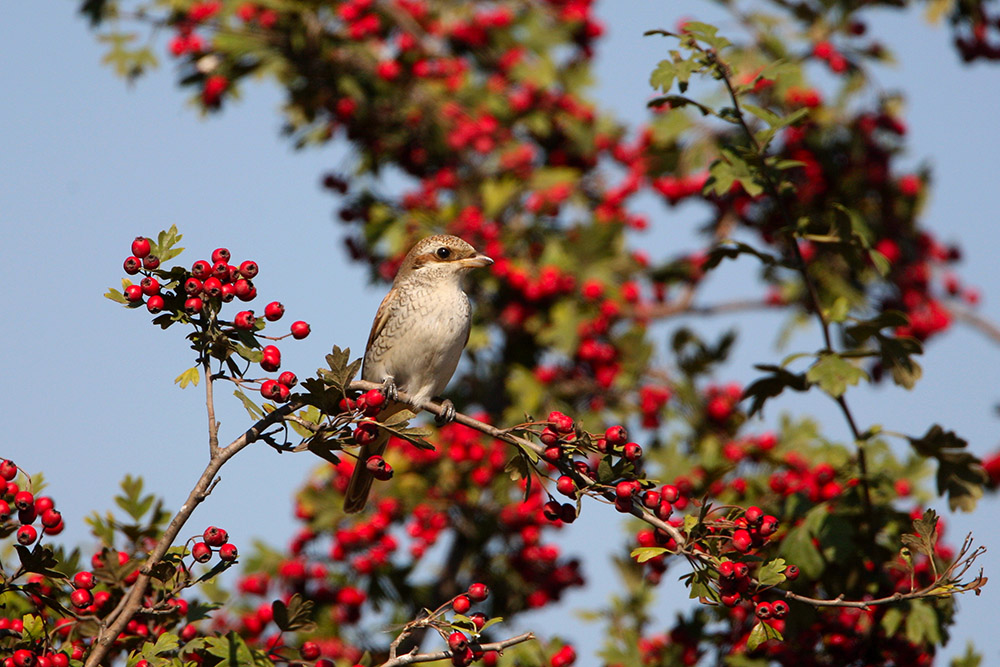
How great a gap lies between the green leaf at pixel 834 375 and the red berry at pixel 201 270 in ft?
7.34

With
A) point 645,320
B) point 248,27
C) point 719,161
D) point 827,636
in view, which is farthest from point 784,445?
point 248,27

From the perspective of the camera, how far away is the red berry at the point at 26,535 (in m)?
2.71

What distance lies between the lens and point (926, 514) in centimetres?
261

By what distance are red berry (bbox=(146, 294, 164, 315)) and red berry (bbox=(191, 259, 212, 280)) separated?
4.8 inches

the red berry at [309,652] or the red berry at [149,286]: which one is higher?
the red berry at [149,286]

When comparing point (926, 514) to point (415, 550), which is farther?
point (415, 550)

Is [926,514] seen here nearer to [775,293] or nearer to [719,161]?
[719,161]

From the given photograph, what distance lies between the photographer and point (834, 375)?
11.9ft

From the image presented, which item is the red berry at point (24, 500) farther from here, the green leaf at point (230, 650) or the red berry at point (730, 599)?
the red berry at point (730, 599)

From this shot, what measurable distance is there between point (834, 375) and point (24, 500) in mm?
2809

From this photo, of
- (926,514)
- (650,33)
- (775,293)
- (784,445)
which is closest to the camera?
(926,514)

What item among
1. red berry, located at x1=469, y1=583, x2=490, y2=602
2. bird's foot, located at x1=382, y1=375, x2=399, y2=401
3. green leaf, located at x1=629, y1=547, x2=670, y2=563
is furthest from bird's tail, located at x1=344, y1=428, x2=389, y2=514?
green leaf, located at x1=629, y1=547, x2=670, y2=563

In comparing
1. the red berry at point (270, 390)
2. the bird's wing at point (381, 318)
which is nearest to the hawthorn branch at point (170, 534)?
the red berry at point (270, 390)

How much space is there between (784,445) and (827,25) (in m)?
3.61
